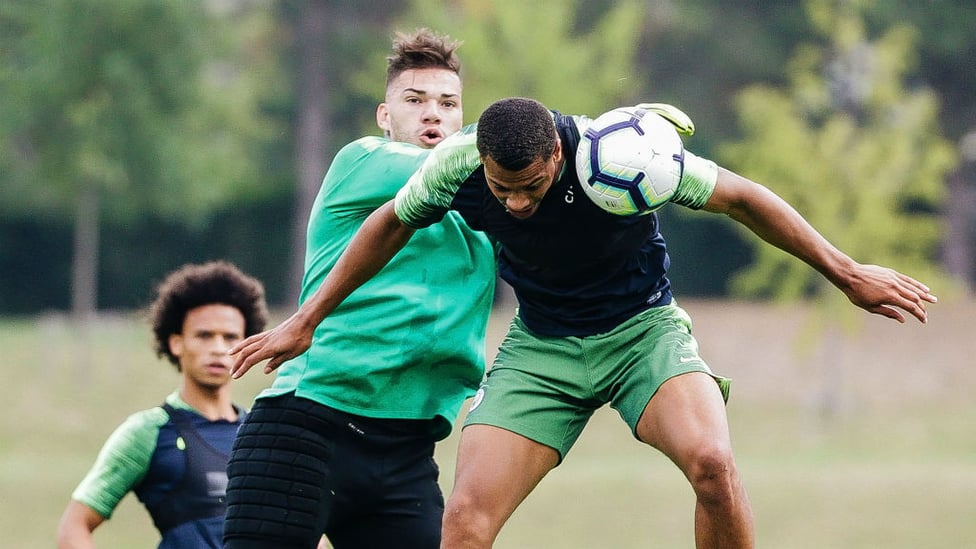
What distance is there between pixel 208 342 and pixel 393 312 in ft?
5.31

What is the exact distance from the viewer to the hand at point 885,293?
17.1 ft

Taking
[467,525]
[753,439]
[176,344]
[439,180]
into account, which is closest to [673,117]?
[439,180]

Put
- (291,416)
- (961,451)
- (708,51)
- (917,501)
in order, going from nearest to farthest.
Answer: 1. (291,416)
2. (917,501)
3. (961,451)
4. (708,51)

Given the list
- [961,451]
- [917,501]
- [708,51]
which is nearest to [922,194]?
[961,451]

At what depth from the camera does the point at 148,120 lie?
977 inches

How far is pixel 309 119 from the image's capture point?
3356 centimetres

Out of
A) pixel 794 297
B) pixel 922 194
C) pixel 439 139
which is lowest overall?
pixel 439 139

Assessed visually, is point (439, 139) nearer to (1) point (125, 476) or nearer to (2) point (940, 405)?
(1) point (125, 476)

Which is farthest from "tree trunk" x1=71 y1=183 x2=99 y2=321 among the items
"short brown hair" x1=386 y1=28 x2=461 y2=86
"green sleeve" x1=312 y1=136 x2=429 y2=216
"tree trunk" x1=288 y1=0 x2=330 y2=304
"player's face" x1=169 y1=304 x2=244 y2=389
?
"green sleeve" x1=312 y1=136 x2=429 y2=216

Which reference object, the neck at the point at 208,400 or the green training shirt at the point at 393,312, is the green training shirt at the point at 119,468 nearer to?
the neck at the point at 208,400

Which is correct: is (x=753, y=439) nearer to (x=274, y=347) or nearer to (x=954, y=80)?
(x=954, y=80)

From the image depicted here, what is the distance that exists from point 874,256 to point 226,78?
17.4m

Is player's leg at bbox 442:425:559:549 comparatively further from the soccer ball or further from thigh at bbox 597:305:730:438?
the soccer ball

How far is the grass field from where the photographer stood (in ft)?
48.1
